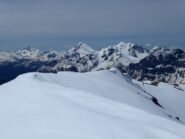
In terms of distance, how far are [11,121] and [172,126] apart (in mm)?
10946

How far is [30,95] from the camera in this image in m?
41.6

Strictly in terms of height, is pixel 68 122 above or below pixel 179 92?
above

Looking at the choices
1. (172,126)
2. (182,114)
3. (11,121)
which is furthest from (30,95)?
(182,114)

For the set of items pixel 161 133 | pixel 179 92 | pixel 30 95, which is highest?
pixel 161 133

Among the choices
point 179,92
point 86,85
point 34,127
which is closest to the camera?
point 34,127

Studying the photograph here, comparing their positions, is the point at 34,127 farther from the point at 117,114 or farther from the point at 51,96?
the point at 51,96

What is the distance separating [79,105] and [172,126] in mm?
8451

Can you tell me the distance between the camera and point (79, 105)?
118 feet

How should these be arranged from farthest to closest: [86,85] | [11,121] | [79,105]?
[86,85]
[79,105]
[11,121]

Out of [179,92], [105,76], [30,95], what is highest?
[30,95]

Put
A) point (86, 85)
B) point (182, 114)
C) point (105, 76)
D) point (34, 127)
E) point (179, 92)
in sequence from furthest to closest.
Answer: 1. point (179, 92)
2. point (182, 114)
3. point (105, 76)
4. point (86, 85)
5. point (34, 127)

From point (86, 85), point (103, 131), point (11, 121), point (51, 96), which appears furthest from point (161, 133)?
point (86, 85)

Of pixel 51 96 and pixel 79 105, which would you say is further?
pixel 51 96

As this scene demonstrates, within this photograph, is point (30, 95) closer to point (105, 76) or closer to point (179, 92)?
point (105, 76)
